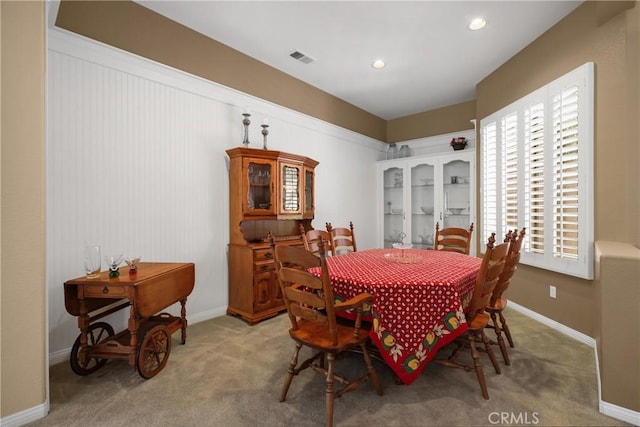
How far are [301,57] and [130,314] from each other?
122 inches

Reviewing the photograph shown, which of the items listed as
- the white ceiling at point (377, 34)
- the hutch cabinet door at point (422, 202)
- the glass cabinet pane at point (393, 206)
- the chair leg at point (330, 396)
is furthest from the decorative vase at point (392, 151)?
the chair leg at point (330, 396)

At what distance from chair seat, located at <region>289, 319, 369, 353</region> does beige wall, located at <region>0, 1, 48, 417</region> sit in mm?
1423

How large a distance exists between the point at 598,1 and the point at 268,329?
388cm

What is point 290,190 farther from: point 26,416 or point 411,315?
point 26,416

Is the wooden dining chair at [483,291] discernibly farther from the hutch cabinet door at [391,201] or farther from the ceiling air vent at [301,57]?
the hutch cabinet door at [391,201]

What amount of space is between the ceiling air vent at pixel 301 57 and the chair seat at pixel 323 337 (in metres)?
2.99

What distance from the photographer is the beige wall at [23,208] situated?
155 cm

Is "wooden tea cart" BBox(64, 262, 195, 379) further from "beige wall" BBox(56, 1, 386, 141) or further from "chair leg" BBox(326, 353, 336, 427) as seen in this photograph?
"beige wall" BBox(56, 1, 386, 141)

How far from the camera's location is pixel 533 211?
121 inches

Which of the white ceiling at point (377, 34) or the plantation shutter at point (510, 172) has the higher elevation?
the white ceiling at point (377, 34)

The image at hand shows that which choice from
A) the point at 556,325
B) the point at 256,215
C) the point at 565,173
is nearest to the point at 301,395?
the point at 256,215

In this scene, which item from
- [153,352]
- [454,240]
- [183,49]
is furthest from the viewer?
[454,240]

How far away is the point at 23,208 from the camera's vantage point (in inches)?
63.1

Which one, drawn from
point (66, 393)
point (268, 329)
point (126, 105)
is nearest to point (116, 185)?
point (126, 105)
